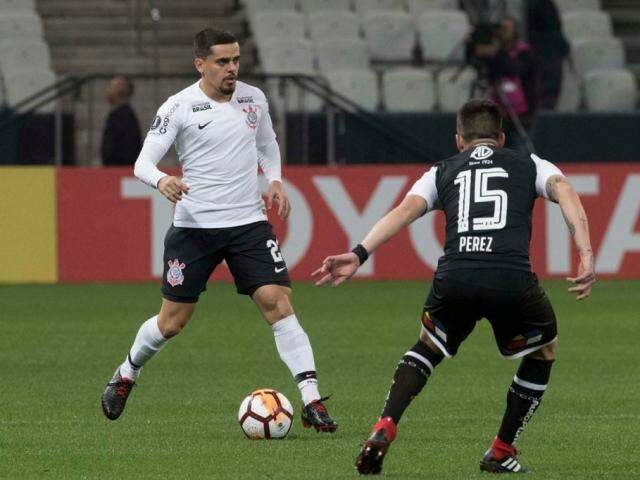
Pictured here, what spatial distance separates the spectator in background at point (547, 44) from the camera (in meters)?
22.3

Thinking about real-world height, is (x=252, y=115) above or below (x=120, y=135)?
above

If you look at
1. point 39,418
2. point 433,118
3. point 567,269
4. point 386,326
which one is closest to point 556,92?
point 433,118

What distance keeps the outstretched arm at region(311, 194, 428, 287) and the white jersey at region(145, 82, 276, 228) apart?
191 centimetres

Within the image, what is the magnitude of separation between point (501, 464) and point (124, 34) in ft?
53.9

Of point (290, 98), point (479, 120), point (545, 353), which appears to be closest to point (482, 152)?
point (479, 120)

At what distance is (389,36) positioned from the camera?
75.9 feet

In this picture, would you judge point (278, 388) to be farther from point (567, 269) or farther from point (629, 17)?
A: point (629, 17)

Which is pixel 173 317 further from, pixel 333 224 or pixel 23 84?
pixel 23 84

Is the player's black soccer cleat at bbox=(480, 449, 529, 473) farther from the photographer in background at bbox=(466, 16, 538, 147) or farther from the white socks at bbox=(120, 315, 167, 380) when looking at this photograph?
the photographer in background at bbox=(466, 16, 538, 147)

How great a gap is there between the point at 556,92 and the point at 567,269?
384cm

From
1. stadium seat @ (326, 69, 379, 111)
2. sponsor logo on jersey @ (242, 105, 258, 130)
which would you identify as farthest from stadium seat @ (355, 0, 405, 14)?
sponsor logo on jersey @ (242, 105, 258, 130)

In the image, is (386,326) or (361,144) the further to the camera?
(361,144)

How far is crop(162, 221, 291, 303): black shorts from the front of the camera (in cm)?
906

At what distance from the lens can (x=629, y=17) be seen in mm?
25578
